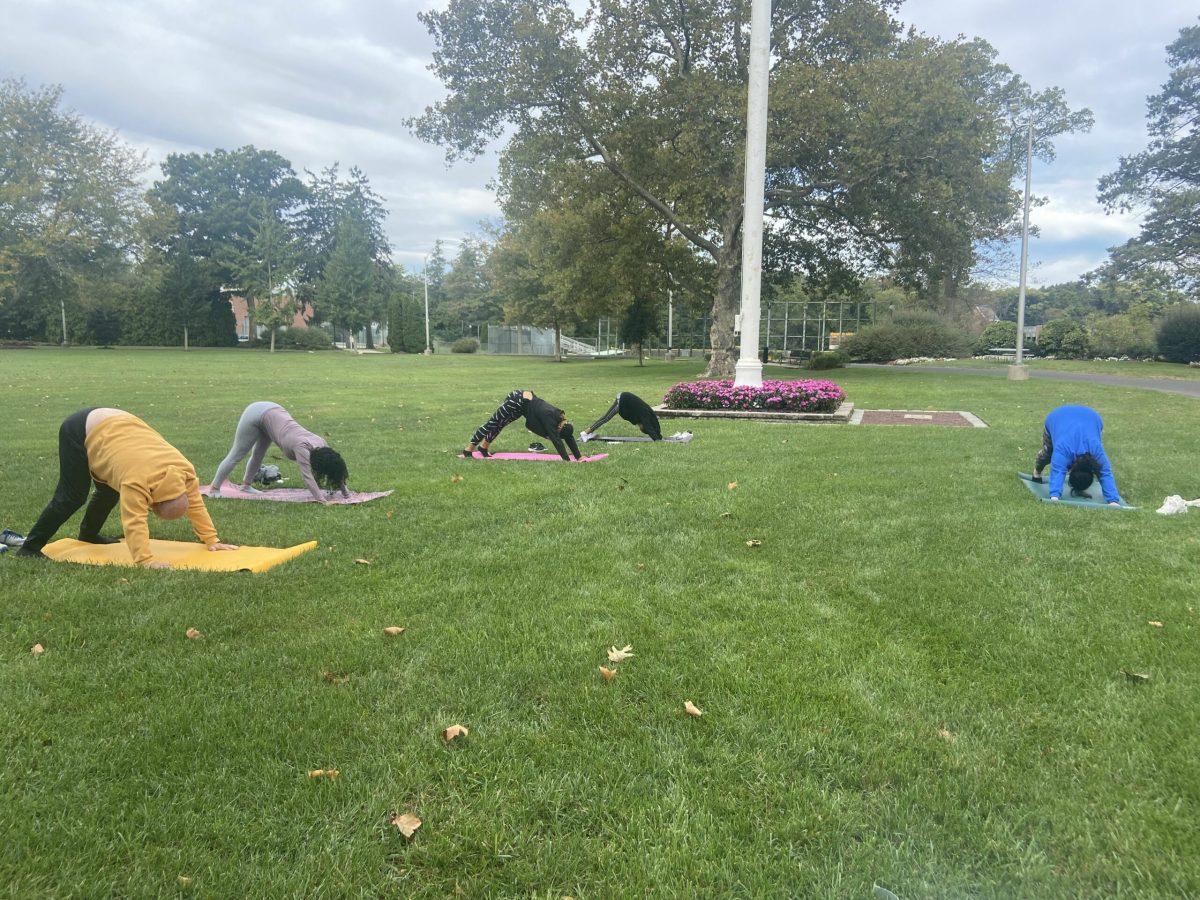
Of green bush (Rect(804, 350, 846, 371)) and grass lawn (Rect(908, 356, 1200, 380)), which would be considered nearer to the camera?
grass lawn (Rect(908, 356, 1200, 380))

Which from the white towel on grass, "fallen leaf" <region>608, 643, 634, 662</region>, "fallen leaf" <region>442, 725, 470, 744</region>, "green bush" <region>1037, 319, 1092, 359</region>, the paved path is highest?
"green bush" <region>1037, 319, 1092, 359</region>

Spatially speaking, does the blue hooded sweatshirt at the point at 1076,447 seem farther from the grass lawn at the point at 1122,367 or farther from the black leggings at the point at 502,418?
the grass lawn at the point at 1122,367

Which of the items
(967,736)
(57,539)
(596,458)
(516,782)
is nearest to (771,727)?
(967,736)

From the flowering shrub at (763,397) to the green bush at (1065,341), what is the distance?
28.7 m

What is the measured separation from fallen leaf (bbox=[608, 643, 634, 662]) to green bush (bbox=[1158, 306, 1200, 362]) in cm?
3604

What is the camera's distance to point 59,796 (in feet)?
7.30

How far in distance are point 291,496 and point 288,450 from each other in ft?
1.69

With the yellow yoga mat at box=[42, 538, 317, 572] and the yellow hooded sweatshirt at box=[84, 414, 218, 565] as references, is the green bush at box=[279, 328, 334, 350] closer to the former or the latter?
the yellow yoga mat at box=[42, 538, 317, 572]

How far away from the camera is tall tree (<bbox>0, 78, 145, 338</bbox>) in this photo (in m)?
40.4

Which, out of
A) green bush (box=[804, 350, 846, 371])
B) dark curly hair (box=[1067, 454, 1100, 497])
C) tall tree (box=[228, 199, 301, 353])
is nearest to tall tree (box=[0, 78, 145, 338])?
tall tree (box=[228, 199, 301, 353])

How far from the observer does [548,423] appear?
809 cm

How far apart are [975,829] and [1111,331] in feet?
132

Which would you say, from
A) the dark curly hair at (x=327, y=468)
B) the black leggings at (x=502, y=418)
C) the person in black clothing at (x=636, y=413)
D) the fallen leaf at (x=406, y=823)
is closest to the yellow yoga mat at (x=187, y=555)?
the dark curly hair at (x=327, y=468)

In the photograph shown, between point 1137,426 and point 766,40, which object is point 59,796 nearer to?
point 1137,426
